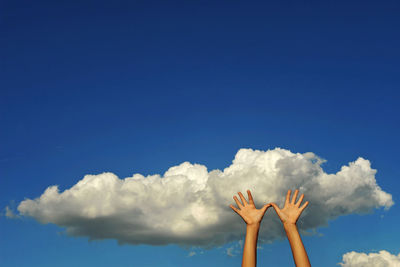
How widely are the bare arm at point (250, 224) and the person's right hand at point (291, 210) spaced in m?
0.76

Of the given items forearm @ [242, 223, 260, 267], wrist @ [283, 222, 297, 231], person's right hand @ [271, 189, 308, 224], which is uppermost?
person's right hand @ [271, 189, 308, 224]

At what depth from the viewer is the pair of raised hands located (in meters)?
21.0

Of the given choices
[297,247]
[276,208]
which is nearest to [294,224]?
[276,208]

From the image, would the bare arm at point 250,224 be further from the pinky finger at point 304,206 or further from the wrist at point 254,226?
the pinky finger at point 304,206

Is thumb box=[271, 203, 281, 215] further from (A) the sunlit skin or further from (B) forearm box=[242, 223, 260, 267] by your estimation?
(B) forearm box=[242, 223, 260, 267]

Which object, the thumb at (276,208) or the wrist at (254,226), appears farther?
the thumb at (276,208)

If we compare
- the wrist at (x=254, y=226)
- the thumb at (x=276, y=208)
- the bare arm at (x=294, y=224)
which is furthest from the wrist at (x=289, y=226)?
the wrist at (x=254, y=226)

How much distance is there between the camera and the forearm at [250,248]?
18.5 metres

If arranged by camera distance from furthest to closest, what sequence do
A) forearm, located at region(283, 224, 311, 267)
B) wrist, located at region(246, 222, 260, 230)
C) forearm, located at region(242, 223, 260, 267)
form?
wrist, located at region(246, 222, 260, 230)
forearm, located at region(242, 223, 260, 267)
forearm, located at region(283, 224, 311, 267)

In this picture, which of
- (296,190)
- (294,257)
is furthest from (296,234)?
(296,190)

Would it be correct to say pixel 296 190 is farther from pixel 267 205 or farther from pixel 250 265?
pixel 250 265

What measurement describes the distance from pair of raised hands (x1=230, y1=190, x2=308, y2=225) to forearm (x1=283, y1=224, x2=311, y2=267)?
625mm

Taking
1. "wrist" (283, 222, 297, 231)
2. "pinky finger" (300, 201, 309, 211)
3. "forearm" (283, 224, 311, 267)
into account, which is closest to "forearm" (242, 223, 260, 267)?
"wrist" (283, 222, 297, 231)

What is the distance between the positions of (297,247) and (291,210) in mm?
2951
